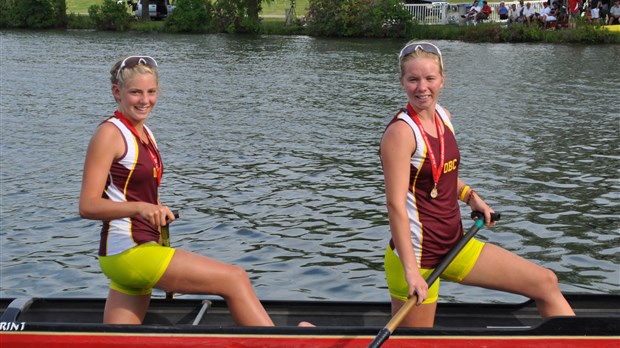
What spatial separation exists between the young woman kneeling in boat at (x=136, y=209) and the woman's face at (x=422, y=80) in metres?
1.57

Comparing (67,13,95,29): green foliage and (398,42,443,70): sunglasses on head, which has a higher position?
(67,13,95,29): green foliage

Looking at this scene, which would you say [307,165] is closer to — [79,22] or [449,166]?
[449,166]

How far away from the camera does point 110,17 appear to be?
54781 mm

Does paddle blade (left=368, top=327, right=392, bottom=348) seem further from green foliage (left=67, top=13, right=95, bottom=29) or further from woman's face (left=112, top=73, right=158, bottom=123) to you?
green foliage (left=67, top=13, right=95, bottom=29)

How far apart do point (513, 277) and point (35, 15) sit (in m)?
55.3

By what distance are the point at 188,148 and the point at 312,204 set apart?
17.1ft

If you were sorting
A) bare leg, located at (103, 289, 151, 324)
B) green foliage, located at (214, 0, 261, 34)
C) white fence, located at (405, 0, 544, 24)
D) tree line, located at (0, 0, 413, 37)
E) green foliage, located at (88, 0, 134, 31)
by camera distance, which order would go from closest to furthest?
bare leg, located at (103, 289, 151, 324), tree line, located at (0, 0, 413, 37), white fence, located at (405, 0, 544, 24), green foliage, located at (214, 0, 261, 34), green foliage, located at (88, 0, 134, 31)

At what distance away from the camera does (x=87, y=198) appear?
597 cm

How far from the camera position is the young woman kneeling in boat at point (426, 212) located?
591 centimetres

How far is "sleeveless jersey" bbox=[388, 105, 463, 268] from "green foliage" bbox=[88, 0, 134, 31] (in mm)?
50320

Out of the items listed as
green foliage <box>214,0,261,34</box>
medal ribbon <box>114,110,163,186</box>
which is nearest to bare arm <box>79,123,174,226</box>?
medal ribbon <box>114,110,163,186</box>

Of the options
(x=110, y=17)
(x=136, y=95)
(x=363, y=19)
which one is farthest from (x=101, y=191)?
(x=110, y=17)

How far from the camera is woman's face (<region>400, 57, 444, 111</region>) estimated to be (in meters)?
5.94

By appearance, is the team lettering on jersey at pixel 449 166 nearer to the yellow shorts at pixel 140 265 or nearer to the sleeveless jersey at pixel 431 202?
the sleeveless jersey at pixel 431 202
